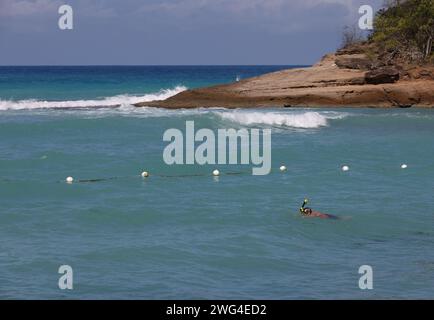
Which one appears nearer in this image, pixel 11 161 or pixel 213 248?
pixel 213 248

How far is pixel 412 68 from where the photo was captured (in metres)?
55.2

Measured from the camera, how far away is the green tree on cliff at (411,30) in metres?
59.9

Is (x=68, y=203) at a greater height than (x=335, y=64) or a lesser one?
lesser

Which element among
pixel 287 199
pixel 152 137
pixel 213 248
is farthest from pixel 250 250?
→ pixel 152 137

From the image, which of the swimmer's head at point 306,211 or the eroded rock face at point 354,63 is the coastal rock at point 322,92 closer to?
the eroded rock face at point 354,63

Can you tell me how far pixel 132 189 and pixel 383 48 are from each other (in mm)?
39349

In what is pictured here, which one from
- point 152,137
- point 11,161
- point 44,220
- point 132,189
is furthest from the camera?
A: point 152,137

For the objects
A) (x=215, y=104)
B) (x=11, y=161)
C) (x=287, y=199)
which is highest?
(x=215, y=104)

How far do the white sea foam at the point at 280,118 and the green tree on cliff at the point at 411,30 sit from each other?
16541 millimetres

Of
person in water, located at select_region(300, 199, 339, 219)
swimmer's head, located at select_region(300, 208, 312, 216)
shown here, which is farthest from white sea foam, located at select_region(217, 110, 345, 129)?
swimmer's head, located at select_region(300, 208, 312, 216)

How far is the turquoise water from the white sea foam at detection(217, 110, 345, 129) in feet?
12.5

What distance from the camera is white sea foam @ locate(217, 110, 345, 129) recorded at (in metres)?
44.0
